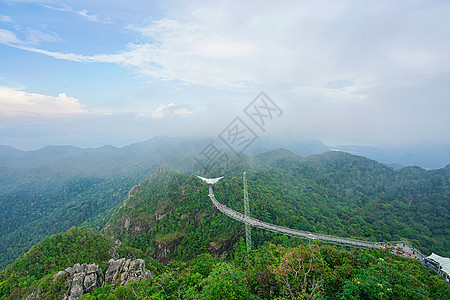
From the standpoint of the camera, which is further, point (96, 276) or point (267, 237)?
point (267, 237)

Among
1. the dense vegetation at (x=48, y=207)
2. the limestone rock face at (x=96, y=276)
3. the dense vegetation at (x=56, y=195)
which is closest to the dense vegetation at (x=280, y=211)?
the limestone rock face at (x=96, y=276)

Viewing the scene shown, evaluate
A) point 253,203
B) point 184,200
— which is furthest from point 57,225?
point 253,203

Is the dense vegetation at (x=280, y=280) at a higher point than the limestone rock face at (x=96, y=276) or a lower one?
higher

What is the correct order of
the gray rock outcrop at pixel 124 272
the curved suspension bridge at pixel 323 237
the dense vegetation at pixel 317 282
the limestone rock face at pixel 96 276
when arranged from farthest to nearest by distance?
the curved suspension bridge at pixel 323 237, the gray rock outcrop at pixel 124 272, the limestone rock face at pixel 96 276, the dense vegetation at pixel 317 282

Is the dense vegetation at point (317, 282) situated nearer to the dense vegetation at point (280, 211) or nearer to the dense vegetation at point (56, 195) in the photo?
the dense vegetation at point (280, 211)

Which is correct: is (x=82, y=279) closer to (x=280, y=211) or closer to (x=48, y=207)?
(x=280, y=211)

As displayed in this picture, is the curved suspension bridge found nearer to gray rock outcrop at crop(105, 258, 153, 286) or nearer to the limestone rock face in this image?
gray rock outcrop at crop(105, 258, 153, 286)

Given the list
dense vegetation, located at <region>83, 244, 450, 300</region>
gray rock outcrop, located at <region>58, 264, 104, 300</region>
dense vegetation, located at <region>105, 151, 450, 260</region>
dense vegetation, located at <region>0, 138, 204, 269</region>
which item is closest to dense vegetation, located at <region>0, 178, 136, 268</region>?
dense vegetation, located at <region>0, 138, 204, 269</region>

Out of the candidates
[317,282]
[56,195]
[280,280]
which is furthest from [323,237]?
[56,195]
